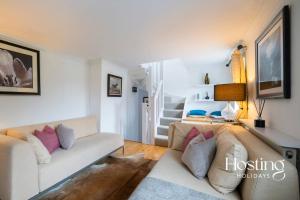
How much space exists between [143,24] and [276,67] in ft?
4.98

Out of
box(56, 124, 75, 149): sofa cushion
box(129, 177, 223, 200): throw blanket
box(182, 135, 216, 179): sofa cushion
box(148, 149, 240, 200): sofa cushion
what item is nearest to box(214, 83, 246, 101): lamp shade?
box(182, 135, 216, 179): sofa cushion

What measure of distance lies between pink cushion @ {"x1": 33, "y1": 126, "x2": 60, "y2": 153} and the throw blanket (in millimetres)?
1594

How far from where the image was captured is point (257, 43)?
6.46ft

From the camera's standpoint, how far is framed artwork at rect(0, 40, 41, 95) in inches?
94.1

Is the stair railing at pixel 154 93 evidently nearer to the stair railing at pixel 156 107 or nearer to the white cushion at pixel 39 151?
the stair railing at pixel 156 107

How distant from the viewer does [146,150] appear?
12.4 feet

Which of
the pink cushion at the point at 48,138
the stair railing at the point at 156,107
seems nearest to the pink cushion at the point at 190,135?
the pink cushion at the point at 48,138

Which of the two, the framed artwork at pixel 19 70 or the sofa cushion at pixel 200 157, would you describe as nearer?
the sofa cushion at pixel 200 157

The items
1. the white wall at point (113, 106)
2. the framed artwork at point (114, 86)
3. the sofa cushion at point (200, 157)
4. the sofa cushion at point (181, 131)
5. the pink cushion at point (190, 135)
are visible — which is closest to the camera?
the sofa cushion at point (200, 157)

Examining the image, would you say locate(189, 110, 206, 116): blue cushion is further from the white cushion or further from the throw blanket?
the white cushion

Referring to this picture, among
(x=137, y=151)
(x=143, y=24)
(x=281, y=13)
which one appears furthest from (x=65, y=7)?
(x=137, y=151)

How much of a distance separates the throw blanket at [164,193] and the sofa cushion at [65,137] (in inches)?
63.3

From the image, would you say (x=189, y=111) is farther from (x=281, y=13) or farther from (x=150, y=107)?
(x=281, y=13)

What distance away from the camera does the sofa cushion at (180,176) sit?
126 cm
